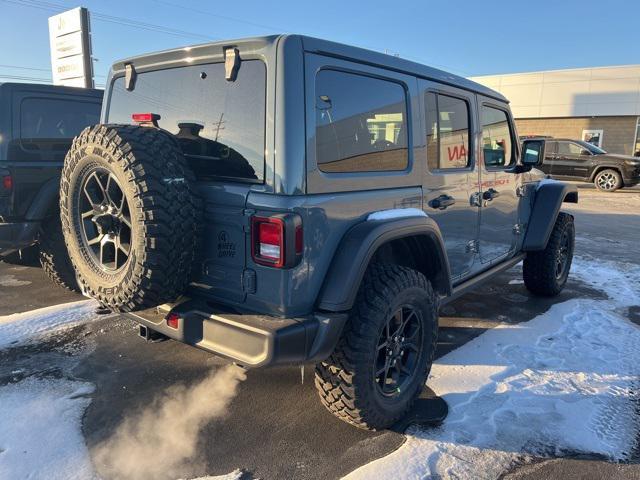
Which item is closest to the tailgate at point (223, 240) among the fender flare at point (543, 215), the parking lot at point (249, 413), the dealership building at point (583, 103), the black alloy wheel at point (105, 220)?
the black alloy wheel at point (105, 220)

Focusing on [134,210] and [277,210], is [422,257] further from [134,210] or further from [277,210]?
[134,210]

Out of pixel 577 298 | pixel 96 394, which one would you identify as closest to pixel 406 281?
pixel 96 394

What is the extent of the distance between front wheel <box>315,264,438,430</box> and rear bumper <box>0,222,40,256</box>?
3103 mm

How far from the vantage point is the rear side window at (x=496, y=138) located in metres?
3.80

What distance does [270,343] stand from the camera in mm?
2061

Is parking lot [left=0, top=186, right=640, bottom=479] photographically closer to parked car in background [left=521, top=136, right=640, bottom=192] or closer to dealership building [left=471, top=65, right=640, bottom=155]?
parked car in background [left=521, top=136, right=640, bottom=192]

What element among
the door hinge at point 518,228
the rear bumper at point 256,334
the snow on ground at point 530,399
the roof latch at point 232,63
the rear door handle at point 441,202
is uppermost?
the roof latch at point 232,63

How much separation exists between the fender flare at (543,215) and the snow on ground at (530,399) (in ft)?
2.30

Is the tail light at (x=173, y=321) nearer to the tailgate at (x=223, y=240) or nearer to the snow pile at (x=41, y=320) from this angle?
the tailgate at (x=223, y=240)

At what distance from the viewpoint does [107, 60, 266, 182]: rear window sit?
224 centimetres

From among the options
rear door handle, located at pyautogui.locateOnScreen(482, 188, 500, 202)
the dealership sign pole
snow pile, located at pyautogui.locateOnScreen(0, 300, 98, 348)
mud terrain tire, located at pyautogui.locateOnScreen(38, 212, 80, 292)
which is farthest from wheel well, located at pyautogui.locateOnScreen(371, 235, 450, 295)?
the dealership sign pole

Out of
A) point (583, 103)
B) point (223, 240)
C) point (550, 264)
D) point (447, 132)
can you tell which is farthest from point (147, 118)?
point (583, 103)

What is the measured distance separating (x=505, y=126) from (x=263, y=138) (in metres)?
2.85

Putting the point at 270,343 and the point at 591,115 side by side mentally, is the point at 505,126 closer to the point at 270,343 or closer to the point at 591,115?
the point at 270,343
